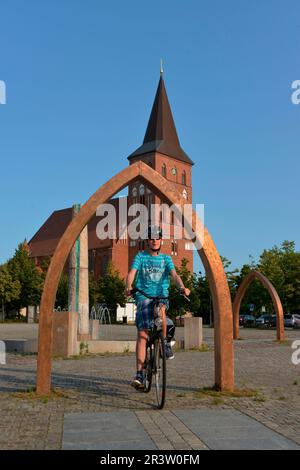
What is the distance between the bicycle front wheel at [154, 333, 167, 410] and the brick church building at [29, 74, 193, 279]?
7579cm

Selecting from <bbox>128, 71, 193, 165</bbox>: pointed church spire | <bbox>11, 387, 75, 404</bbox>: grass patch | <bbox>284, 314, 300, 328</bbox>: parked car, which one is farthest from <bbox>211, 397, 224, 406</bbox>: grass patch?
<bbox>128, 71, 193, 165</bbox>: pointed church spire

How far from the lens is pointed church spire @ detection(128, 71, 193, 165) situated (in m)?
90.1

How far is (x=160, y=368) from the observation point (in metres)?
6.05

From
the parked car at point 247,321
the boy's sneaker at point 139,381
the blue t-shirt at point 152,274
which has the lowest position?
the parked car at point 247,321

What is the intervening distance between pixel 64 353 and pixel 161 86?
8224 centimetres

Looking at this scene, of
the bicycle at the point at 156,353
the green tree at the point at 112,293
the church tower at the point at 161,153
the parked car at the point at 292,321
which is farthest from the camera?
the church tower at the point at 161,153

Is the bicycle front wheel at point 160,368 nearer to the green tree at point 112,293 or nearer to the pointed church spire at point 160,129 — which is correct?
the green tree at point 112,293

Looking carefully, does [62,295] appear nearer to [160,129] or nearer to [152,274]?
[160,129]

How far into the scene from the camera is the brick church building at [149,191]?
8475 centimetres

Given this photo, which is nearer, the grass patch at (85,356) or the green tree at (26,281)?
the grass patch at (85,356)

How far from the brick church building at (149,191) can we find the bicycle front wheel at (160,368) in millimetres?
75791

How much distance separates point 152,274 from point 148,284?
0.44ft

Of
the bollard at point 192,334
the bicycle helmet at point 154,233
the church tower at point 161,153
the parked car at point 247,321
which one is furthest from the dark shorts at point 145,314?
the church tower at point 161,153
